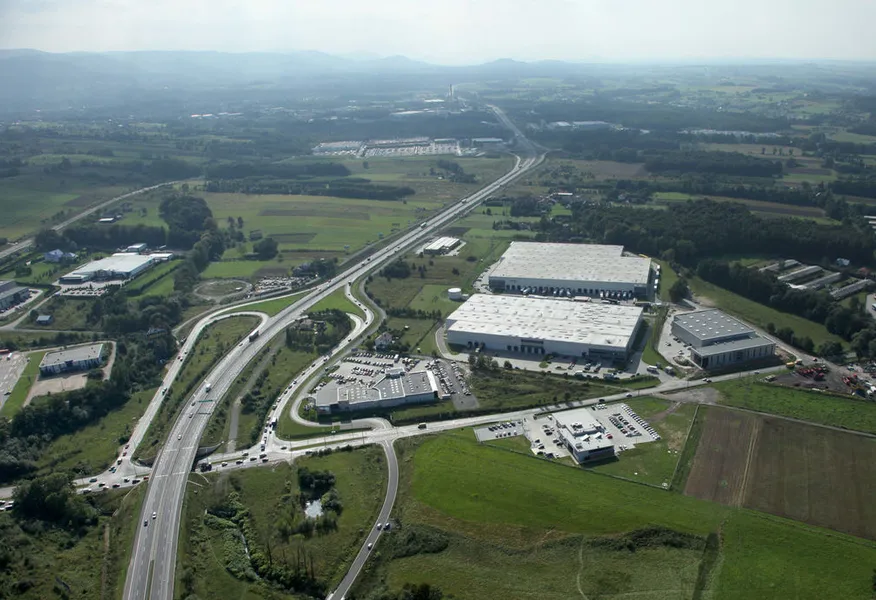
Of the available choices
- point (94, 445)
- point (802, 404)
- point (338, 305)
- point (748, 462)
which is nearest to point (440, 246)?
point (338, 305)

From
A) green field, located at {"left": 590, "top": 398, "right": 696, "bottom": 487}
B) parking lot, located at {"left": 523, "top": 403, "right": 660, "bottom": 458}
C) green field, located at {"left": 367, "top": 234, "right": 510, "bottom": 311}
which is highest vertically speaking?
green field, located at {"left": 590, "top": 398, "right": 696, "bottom": 487}

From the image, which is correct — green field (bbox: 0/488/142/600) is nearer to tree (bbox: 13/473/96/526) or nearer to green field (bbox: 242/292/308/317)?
tree (bbox: 13/473/96/526)

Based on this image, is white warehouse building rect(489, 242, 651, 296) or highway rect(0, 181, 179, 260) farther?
highway rect(0, 181, 179, 260)

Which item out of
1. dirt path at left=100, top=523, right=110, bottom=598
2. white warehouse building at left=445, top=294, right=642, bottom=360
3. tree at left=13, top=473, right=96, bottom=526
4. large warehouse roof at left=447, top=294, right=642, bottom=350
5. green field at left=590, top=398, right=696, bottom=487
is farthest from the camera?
large warehouse roof at left=447, top=294, right=642, bottom=350

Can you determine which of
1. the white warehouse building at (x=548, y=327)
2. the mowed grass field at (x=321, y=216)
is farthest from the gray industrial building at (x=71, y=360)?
the mowed grass field at (x=321, y=216)

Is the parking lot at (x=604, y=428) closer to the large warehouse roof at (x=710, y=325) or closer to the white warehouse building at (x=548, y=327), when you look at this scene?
the white warehouse building at (x=548, y=327)

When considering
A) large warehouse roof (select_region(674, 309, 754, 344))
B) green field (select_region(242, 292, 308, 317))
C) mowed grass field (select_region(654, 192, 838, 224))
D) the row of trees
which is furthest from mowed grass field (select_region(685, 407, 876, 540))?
the row of trees

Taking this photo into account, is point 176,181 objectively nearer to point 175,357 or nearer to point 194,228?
point 194,228
